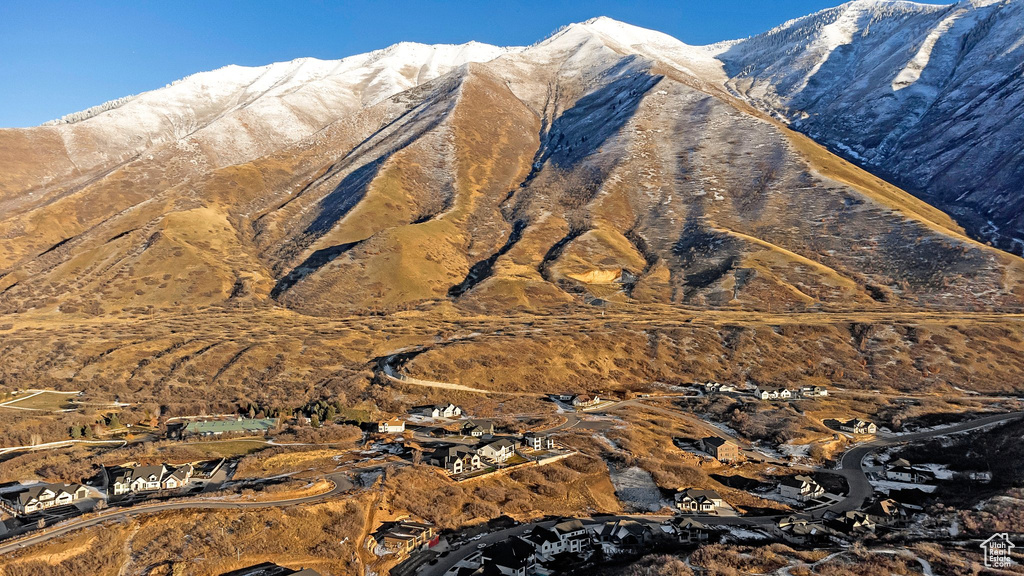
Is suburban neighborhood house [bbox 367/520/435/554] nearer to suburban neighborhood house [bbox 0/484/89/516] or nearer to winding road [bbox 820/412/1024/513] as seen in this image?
suburban neighborhood house [bbox 0/484/89/516]

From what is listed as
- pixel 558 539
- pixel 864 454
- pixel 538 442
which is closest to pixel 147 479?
pixel 558 539

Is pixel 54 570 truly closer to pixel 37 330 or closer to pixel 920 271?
pixel 37 330

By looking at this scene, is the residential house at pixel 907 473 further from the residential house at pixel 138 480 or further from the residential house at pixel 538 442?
the residential house at pixel 138 480

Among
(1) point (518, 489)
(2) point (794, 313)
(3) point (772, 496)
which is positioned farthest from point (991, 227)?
(1) point (518, 489)

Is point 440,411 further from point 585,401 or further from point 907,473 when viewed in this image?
point 907,473

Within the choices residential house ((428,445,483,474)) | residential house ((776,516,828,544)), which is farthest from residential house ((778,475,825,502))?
residential house ((428,445,483,474))
